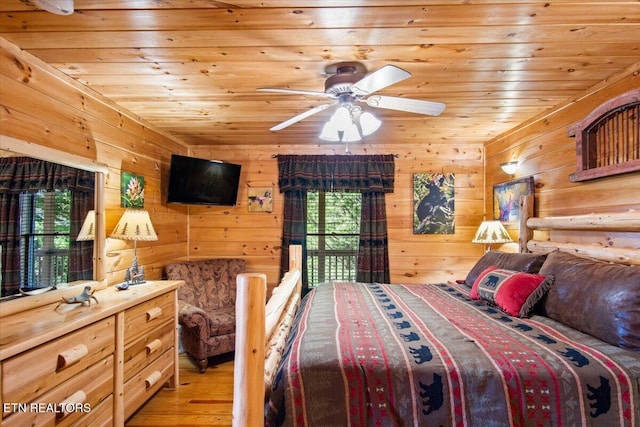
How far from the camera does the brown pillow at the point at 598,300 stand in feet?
5.04

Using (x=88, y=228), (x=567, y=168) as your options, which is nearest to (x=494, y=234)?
(x=567, y=168)

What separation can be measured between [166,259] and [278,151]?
1.83 m

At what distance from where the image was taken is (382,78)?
5.46 feet

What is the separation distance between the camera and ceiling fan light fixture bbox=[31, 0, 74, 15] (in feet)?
4.50

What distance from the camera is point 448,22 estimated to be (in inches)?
64.9

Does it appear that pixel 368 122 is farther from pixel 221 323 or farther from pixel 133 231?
pixel 221 323

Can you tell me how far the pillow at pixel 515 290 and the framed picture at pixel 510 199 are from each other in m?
1.22

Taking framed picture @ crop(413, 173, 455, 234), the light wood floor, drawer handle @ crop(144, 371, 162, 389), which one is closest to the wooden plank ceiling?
framed picture @ crop(413, 173, 455, 234)

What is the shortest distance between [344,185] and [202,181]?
167cm

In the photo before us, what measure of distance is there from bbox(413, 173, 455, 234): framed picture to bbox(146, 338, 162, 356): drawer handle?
303cm

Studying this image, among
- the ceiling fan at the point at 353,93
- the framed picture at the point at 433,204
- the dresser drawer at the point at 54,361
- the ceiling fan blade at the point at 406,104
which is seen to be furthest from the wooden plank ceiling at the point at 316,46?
the dresser drawer at the point at 54,361

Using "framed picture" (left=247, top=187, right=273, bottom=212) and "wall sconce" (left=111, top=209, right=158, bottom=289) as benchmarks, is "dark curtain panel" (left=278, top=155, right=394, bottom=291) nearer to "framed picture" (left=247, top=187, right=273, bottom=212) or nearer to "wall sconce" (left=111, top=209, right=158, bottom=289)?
"framed picture" (left=247, top=187, right=273, bottom=212)

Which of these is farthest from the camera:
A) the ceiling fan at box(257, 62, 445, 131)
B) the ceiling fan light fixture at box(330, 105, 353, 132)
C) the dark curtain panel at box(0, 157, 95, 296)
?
the ceiling fan light fixture at box(330, 105, 353, 132)

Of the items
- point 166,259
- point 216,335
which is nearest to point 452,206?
point 216,335
